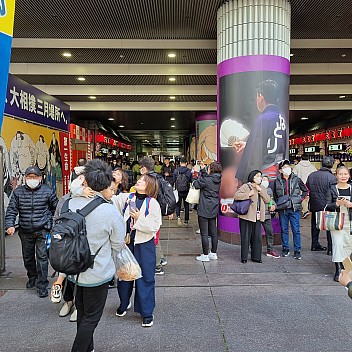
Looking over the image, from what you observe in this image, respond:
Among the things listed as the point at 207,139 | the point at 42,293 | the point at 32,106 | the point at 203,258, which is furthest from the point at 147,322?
the point at 207,139

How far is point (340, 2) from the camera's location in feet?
27.5

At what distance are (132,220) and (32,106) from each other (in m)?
6.58

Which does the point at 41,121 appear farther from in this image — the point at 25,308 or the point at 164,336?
the point at 164,336

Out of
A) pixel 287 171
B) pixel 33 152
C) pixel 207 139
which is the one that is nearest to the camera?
pixel 287 171

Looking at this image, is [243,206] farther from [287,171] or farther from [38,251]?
[38,251]

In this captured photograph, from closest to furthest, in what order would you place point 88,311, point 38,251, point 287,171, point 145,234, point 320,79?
point 88,311
point 145,234
point 38,251
point 287,171
point 320,79

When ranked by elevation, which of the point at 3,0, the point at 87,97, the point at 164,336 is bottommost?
the point at 164,336

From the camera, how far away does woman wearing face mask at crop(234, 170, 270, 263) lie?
5898 millimetres

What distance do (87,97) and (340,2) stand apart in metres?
11.3

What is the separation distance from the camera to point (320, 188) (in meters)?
6.66

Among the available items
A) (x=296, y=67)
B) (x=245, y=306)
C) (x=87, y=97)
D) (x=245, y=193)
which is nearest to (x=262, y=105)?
(x=245, y=193)

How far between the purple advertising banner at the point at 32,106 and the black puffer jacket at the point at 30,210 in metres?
3.93

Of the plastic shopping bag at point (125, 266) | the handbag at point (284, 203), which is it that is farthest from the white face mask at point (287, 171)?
the plastic shopping bag at point (125, 266)

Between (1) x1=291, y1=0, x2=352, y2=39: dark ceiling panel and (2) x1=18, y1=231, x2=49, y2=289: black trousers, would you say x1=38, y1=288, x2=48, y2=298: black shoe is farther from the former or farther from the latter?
(1) x1=291, y1=0, x2=352, y2=39: dark ceiling panel
